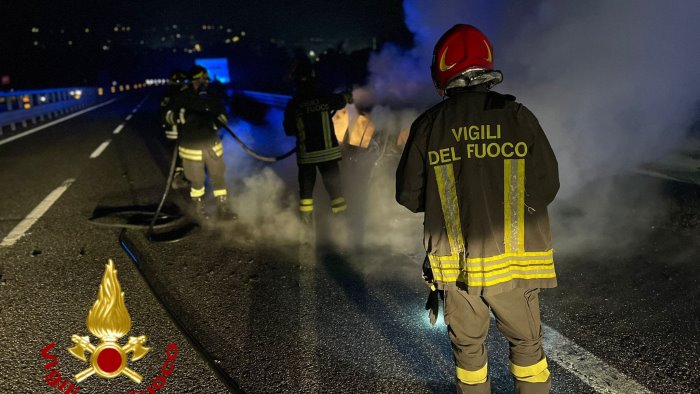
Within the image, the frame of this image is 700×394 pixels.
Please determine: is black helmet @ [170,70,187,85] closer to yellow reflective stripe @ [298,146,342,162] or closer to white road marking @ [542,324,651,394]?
yellow reflective stripe @ [298,146,342,162]

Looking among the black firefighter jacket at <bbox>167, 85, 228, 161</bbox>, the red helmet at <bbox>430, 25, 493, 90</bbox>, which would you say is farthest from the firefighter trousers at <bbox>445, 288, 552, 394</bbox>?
the black firefighter jacket at <bbox>167, 85, 228, 161</bbox>

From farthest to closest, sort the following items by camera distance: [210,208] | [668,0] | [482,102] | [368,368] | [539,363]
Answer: [210,208], [668,0], [368,368], [539,363], [482,102]

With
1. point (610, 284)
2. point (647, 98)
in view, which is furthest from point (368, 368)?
point (647, 98)

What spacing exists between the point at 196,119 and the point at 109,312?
13.5ft

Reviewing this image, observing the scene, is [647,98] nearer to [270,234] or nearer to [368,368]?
[270,234]

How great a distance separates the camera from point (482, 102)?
6.37ft

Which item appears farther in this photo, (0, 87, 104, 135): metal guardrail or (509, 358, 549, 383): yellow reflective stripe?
(0, 87, 104, 135): metal guardrail

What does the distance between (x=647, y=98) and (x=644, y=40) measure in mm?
690

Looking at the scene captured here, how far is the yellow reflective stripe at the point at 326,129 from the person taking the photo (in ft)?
16.5

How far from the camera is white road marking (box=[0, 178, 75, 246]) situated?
4.96m

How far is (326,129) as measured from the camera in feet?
16.7

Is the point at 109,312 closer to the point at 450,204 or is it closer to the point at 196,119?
the point at 450,204

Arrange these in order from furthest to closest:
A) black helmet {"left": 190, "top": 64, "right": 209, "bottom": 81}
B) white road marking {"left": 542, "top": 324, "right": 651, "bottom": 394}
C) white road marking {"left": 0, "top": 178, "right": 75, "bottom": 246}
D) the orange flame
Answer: black helmet {"left": 190, "top": 64, "right": 209, "bottom": 81} → white road marking {"left": 0, "top": 178, "right": 75, "bottom": 246} → white road marking {"left": 542, "top": 324, "right": 651, "bottom": 394} → the orange flame

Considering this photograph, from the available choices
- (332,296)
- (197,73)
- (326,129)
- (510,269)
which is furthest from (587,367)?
(197,73)
